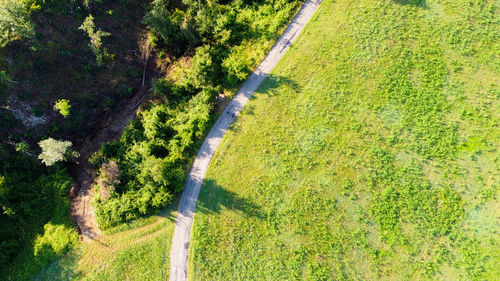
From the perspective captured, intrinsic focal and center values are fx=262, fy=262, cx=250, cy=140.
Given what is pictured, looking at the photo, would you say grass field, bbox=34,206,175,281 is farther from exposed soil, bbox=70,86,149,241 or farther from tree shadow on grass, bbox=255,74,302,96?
tree shadow on grass, bbox=255,74,302,96

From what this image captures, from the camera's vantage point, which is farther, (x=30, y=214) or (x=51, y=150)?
(x=30, y=214)

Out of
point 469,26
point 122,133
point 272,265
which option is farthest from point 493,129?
point 122,133

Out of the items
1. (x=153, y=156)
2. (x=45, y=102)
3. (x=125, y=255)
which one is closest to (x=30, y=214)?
(x=125, y=255)

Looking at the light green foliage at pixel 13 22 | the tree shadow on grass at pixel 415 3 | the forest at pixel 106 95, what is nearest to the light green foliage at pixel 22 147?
the forest at pixel 106 95

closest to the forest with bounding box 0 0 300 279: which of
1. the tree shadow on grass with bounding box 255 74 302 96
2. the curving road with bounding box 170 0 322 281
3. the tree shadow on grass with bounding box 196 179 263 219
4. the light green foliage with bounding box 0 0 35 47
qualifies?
the light green foliage with bounding box 0 0 35 47

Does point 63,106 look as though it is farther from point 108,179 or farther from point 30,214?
point 30,214

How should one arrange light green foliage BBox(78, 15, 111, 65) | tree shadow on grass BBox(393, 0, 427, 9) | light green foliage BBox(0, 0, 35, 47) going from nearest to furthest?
light green foliage BBox(0, 0, 35, 47), light green foliage BBox(78, 15, 111, 65), tree shadow on grass BBox(393, 0, 427, 9)
